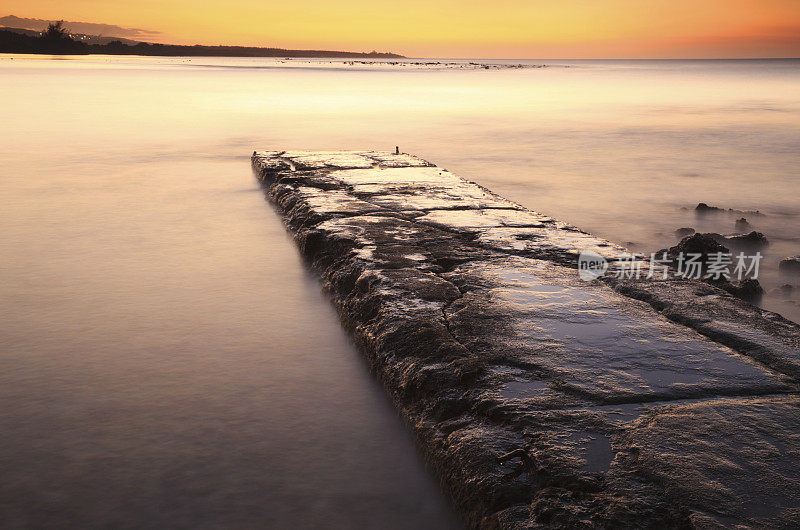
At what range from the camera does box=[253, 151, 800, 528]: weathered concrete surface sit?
50.7 inches

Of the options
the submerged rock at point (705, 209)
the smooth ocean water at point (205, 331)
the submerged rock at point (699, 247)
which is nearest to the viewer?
the smooth ocean water at point (205, 331)

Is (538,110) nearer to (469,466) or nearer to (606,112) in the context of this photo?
(606,112)

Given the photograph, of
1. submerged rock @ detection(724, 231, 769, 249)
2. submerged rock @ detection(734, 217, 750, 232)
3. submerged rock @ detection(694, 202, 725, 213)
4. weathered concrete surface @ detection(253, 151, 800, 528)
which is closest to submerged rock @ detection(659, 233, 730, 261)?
submerged rock @ detection(724, 231, 769, 249)

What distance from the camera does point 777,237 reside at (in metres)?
4.28

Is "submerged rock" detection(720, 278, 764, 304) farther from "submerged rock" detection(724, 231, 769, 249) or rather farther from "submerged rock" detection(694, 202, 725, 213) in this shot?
"submerged rock" detection(694, 202, 725, 213)

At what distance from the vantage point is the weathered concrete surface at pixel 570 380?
1.29 meters

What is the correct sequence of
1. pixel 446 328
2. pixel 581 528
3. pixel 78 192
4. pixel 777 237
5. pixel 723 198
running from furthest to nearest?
pixel 723 198, pixel 78 192, pixel 777 237, pixel 446 328, pixel 581 528

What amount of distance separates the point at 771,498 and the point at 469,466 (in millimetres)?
549

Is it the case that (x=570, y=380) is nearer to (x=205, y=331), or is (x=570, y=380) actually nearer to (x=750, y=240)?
(x=205, y=331)

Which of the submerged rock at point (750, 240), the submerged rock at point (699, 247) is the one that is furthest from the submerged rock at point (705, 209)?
the submerged rock at point (699, 247)

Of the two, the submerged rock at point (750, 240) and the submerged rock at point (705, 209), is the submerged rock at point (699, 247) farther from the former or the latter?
the submerged rock at point (705, 209)

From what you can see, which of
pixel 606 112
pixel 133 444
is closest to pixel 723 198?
pixel 133 444

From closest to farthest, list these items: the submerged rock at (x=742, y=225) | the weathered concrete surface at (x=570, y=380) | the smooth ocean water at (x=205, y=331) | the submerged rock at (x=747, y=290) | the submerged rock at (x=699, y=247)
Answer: the weathered concrete surface at (x=570, y=380), the smooth ocean water at (x=205, y=331), the submerged rock at (x=747, y=290), the submerged rock at (x=699, y=247), the submerged rock at (x=742, y=225)

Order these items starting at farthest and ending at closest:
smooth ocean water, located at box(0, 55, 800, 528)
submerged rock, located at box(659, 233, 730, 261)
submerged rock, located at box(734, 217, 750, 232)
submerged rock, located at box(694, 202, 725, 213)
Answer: submerged rock, located at box(694, 202, 725, 213) → submerged rock, located at box(734, 217, 750, 232) → submerged rock, located at box(659, 233, 730, 261) → smooth ocean water, located at box(0, 55, 800, 528)
